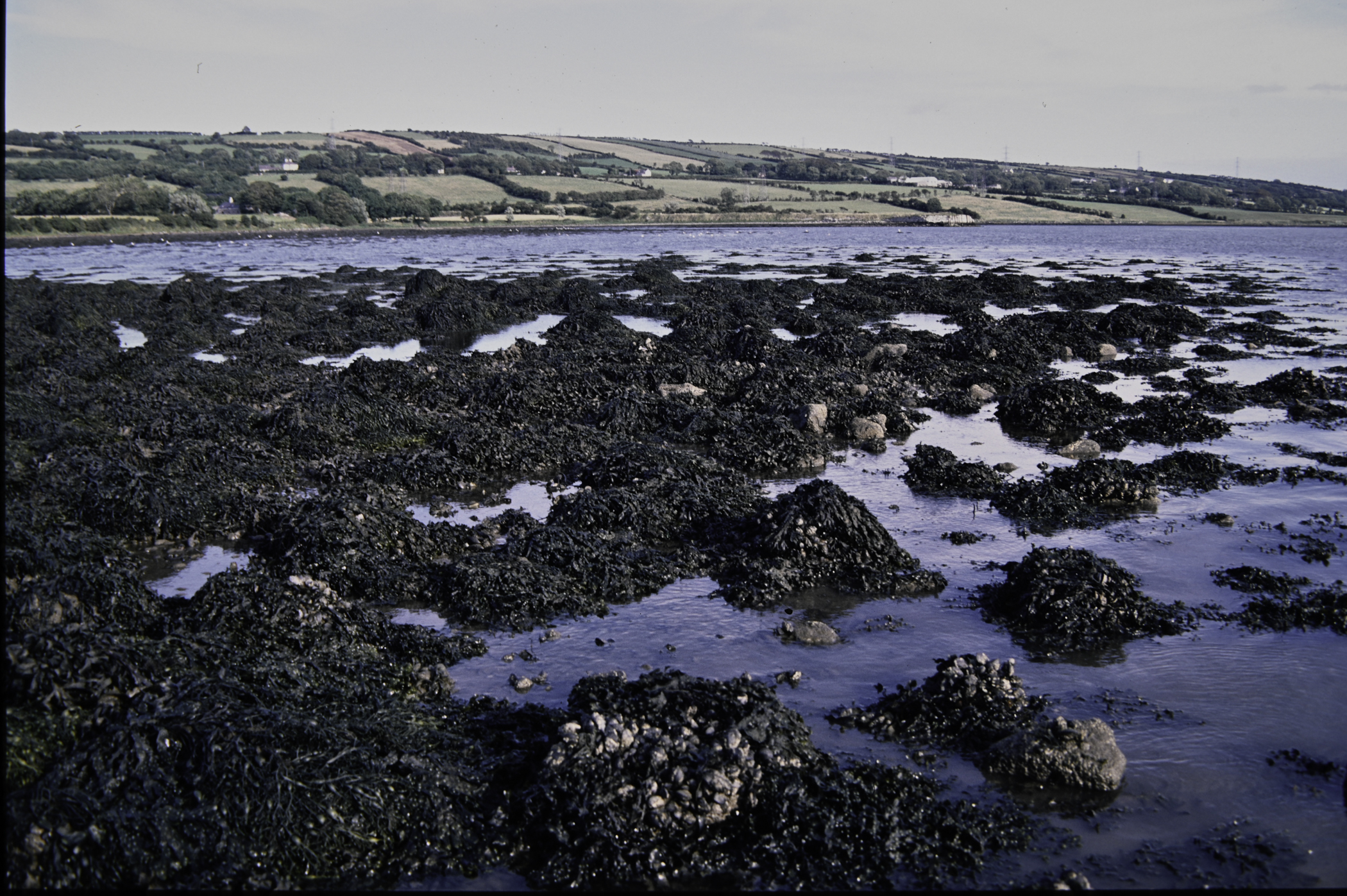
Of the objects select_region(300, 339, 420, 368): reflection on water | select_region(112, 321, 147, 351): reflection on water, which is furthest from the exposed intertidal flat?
select_region(112, 321, 147, 351): reflection on water

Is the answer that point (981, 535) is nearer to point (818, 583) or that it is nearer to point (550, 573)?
point (818, 583)

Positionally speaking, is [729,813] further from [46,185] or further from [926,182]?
[926,182]

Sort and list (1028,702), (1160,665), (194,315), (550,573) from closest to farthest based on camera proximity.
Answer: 1. (1028,702)
2. (1160,665)
3. (550,573)
4. (194,315)

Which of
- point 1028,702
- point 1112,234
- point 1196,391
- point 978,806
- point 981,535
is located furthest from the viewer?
point 1112,234

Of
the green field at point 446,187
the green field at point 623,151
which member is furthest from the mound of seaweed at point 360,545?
the green field at point 623,151

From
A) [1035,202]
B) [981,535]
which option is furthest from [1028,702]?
[1035,202]

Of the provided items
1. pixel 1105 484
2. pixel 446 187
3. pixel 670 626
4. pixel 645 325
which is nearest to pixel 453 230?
pixel 446 187

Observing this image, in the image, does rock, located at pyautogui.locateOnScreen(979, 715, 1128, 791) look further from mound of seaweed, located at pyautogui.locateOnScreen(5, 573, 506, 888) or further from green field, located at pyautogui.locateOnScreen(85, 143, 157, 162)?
green field, located at pyautogui.locateOnScreen(85, 143, 157, 162)
